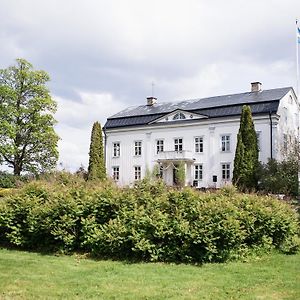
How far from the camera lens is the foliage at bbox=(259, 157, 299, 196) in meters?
28.5

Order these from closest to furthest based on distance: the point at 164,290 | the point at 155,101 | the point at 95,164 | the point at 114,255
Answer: the point at 164,290 < the point at 114,255 < the point at 95,164 < the point at 155,101

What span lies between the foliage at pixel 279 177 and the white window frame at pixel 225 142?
26.7 ft

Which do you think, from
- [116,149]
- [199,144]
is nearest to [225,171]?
[199,144]

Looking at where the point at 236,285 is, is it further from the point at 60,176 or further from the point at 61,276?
the point at 60,176

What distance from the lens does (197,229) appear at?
9.00 metres

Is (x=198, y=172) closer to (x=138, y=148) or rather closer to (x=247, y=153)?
(x=138, y=148)

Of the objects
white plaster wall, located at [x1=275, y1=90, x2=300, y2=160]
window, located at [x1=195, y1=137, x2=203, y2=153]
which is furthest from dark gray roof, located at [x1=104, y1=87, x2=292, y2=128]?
window, located at [x1=195, y1=137, x2=203, y2=153]

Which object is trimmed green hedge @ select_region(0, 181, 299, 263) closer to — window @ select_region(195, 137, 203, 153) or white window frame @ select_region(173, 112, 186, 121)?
window @ select_region(195, 137, 203, 153)

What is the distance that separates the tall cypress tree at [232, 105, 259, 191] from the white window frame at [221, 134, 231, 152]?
7648mm

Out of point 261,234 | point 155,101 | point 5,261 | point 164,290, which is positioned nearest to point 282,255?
point 261,234

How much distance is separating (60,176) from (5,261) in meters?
5.67

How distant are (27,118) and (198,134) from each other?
15416mm

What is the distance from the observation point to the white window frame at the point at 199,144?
41.1m

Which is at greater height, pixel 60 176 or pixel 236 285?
pixel 60 176
